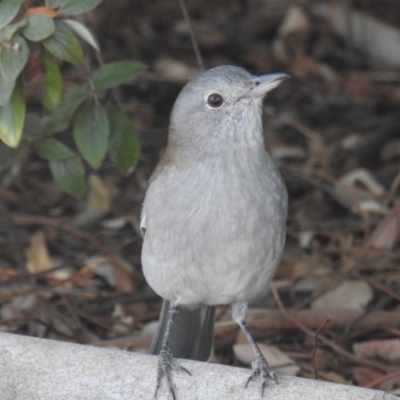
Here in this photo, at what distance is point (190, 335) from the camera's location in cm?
466

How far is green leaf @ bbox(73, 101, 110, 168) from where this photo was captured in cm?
436

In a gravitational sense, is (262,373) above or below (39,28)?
below

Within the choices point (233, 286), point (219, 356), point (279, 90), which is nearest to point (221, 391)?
point (233, 286)

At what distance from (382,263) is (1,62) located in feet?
8.37

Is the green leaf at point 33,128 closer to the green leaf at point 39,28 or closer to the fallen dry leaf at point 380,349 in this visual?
the green leaf at point 39,28

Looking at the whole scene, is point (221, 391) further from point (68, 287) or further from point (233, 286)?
point (68, 287)

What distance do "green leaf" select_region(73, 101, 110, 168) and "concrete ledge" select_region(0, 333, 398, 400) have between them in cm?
92

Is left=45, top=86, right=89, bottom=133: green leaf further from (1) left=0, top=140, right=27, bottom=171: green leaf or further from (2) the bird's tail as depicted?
(2) the bird's tail

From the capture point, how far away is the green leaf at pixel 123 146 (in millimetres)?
4621

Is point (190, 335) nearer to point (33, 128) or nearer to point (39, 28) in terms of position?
point (33, 128)

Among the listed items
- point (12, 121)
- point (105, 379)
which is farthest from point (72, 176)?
point (105, 379)

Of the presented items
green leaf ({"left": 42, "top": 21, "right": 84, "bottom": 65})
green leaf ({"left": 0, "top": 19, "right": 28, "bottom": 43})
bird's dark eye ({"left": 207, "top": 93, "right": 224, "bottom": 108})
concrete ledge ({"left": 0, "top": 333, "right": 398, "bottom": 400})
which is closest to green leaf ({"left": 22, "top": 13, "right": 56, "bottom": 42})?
green leaf ({"left": 0, "top": 19, "right": 28, "bottom": 43})

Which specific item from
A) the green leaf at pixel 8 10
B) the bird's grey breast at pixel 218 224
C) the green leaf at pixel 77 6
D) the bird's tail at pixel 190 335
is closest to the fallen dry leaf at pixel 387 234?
the bird's tail at pixel 190 335

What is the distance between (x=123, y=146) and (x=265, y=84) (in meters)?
0.97
